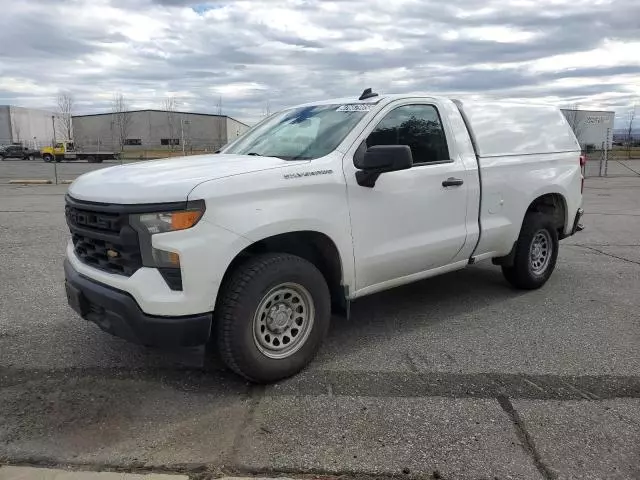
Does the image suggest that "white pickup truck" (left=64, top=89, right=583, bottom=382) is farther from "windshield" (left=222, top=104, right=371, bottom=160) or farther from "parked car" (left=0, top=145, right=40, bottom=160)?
"parked car" (left=0, top=145, right=40, bottom=160)

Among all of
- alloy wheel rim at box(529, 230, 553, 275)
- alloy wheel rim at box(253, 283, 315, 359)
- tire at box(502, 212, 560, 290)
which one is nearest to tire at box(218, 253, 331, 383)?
alloy wheel rim at box(253, 283, 315, 359)

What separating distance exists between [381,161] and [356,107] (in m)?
0.88

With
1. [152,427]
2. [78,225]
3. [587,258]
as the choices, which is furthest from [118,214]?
[587,258]

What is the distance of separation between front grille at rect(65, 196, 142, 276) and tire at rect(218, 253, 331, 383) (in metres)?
0.62

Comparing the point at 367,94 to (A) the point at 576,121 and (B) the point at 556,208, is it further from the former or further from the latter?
(A) the point at 576,121

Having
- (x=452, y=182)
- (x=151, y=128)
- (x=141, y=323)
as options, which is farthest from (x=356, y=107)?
(x=151, y=128)

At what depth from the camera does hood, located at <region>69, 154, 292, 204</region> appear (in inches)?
131

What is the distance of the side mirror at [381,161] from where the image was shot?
12.9ft

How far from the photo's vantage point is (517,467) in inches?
114

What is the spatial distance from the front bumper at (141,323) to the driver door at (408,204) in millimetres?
1328

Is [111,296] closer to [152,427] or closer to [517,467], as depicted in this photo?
[152,427]

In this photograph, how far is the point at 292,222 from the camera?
3738mm

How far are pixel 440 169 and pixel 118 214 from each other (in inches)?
104

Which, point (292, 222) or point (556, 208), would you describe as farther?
point (556, 208)
